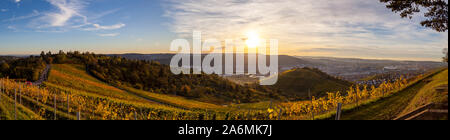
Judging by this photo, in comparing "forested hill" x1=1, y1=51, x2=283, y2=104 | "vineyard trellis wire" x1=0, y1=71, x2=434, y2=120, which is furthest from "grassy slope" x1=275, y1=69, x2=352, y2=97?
"vineyard trellis wire" x1=0, y1=71, x2=434, y2=120

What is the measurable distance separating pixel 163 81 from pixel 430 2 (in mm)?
67864

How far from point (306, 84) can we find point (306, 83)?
4.38ft

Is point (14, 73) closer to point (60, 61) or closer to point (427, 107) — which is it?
point (60, 61)

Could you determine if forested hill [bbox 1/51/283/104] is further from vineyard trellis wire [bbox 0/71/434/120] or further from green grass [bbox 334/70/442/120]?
green grass [bbox 334/70/442/120]

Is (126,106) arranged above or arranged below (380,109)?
below

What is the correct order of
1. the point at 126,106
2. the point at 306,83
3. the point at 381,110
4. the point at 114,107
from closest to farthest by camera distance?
the point at 381,110
the point at 114,107
the point at 126,106
the point at 306,83

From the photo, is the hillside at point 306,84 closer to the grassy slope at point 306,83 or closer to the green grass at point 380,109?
the grassy slope at point 306,83

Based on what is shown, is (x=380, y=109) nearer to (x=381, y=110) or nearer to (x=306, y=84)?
(x=381, y=110)

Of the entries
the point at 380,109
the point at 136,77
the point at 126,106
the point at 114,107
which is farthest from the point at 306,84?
the point at 114,107

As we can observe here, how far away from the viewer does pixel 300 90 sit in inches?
4840

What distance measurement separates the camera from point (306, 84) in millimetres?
126500

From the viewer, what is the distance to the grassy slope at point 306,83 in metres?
119
